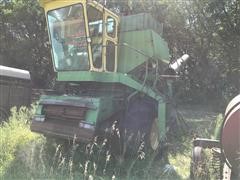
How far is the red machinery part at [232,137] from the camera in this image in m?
5.13

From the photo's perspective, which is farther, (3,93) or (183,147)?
(3,93)

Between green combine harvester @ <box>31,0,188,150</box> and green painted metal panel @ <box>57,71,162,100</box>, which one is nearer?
green combine harvester @ <box>31,0,188,150</box>

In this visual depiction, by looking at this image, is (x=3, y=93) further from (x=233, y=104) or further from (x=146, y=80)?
(x=233, y=104)

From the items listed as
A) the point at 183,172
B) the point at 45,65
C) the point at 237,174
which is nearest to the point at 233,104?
the point at 237,174

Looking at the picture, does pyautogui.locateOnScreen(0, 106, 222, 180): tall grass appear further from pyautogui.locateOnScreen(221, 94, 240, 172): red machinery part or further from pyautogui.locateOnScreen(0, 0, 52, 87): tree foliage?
pyautogui.locateOnScreen(0, 0, 52, 87): tree foliage

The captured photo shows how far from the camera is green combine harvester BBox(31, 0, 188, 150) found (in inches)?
269

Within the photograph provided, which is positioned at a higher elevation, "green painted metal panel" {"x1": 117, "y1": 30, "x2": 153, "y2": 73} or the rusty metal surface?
"green painted metal panel" {"x1": 117, "y1": 30, "x2": 153, "y2": 73}

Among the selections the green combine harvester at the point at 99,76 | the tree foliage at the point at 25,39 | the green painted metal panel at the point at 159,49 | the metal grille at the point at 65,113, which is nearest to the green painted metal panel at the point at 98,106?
the green combine harvester at the point at 99,76

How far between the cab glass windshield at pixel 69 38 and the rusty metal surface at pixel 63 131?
1.26 meters

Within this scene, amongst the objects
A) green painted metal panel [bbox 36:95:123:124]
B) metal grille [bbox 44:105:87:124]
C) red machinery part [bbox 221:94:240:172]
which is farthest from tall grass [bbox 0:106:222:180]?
red machinery part [bbox 221:94:240:172]

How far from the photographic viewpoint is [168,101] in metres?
8.64

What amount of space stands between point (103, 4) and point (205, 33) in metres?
13.6

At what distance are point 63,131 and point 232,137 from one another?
115 inches

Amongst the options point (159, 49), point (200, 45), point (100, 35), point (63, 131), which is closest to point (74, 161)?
point (63, 131)
